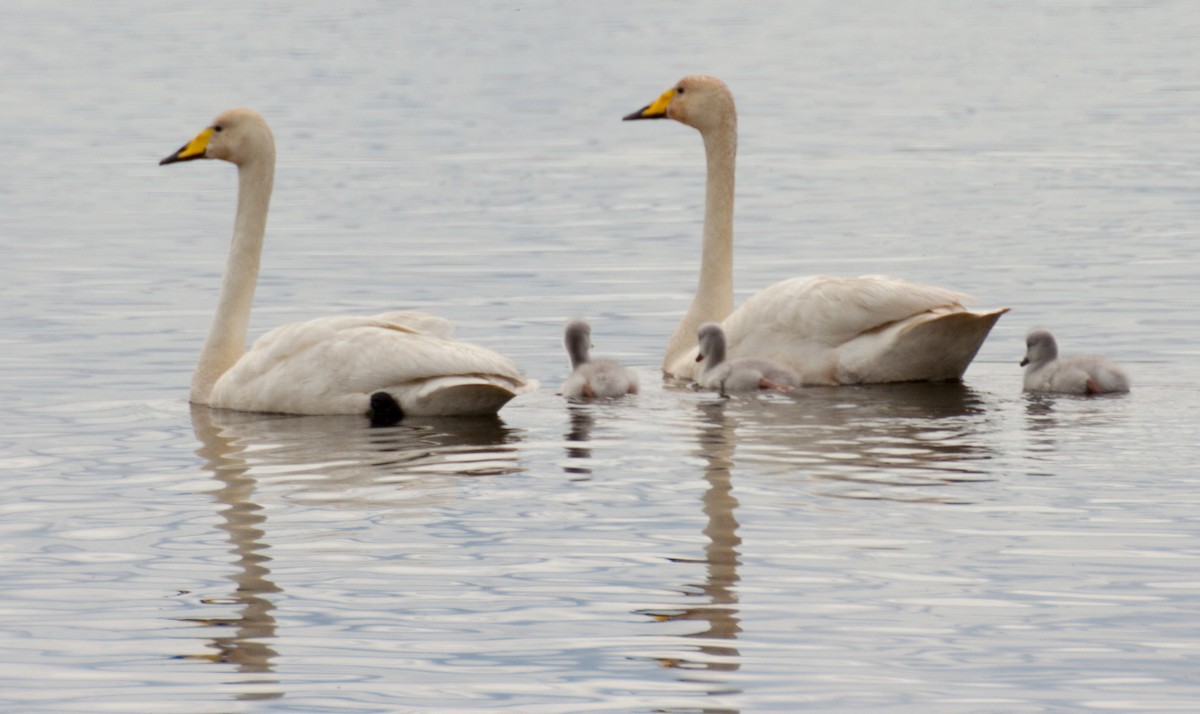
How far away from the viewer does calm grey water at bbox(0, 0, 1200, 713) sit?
730 centimetres

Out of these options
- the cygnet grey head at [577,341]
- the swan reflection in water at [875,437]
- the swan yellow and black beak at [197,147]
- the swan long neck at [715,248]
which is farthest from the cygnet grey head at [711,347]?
the swan yellow and black beak at [197,147]

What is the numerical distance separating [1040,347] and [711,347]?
198 centimetres

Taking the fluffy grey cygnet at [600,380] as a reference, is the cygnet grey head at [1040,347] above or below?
above

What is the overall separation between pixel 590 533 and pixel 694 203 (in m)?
15.7

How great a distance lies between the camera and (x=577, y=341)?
43.9 feet

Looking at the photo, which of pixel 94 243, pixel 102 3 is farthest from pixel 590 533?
pixel 102 3

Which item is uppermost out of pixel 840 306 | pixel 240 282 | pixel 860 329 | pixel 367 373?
pixel 240 282

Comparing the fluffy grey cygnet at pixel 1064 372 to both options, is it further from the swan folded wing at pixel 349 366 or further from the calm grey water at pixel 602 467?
the swan folded wing at pixel 349 366

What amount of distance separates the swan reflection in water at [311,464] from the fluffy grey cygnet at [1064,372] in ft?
10.3

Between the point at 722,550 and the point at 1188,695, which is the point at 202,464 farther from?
the point at 1188,695

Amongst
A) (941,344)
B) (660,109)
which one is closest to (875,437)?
(941,344)

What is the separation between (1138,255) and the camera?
18.9m

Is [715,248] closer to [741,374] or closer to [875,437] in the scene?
[741,374]

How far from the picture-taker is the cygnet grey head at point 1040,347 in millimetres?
12617
